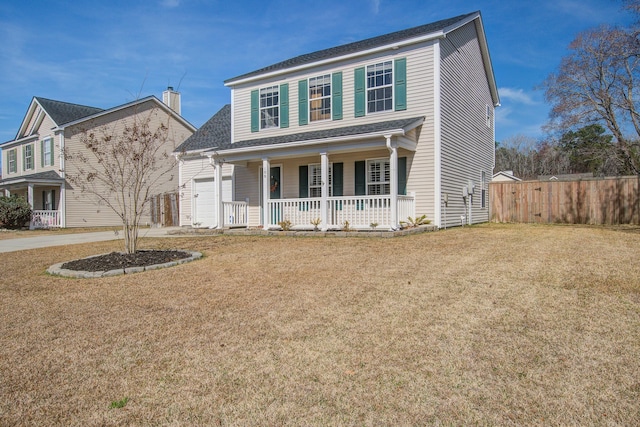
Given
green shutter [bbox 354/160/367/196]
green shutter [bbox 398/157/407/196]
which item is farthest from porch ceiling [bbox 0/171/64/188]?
green shutter [bbox 398/157/407/196]

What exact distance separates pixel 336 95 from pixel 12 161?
24.4m

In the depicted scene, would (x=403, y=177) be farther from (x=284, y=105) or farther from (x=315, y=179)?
Answer: (x=284, y=105)

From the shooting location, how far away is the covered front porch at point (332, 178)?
37.7 ft

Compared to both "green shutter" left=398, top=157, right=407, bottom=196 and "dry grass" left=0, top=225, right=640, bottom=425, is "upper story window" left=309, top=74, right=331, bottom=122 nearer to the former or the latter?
"green shutter" left=398, top=157, right=407, bottom=196

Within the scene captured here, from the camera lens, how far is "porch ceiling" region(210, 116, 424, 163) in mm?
11281

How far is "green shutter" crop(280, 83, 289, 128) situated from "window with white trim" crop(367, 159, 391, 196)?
3738 millimetres

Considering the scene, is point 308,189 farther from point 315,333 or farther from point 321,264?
point 315,333

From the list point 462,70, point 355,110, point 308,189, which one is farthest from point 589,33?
point 308,189

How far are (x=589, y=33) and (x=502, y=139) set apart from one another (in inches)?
1410

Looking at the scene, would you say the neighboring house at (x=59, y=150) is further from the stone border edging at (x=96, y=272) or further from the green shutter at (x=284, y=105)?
the stone border edging at (x=96, y=272)

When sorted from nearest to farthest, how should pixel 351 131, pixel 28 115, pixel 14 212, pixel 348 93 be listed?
pixel 351 131
pixel 348 93
pixel 14 212
pixel 28 115

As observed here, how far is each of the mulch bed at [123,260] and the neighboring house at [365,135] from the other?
5396 millimetres

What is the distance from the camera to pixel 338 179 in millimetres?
13867

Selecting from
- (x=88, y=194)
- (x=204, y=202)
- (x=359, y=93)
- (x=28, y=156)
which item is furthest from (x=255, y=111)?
(x=28, y=156)
